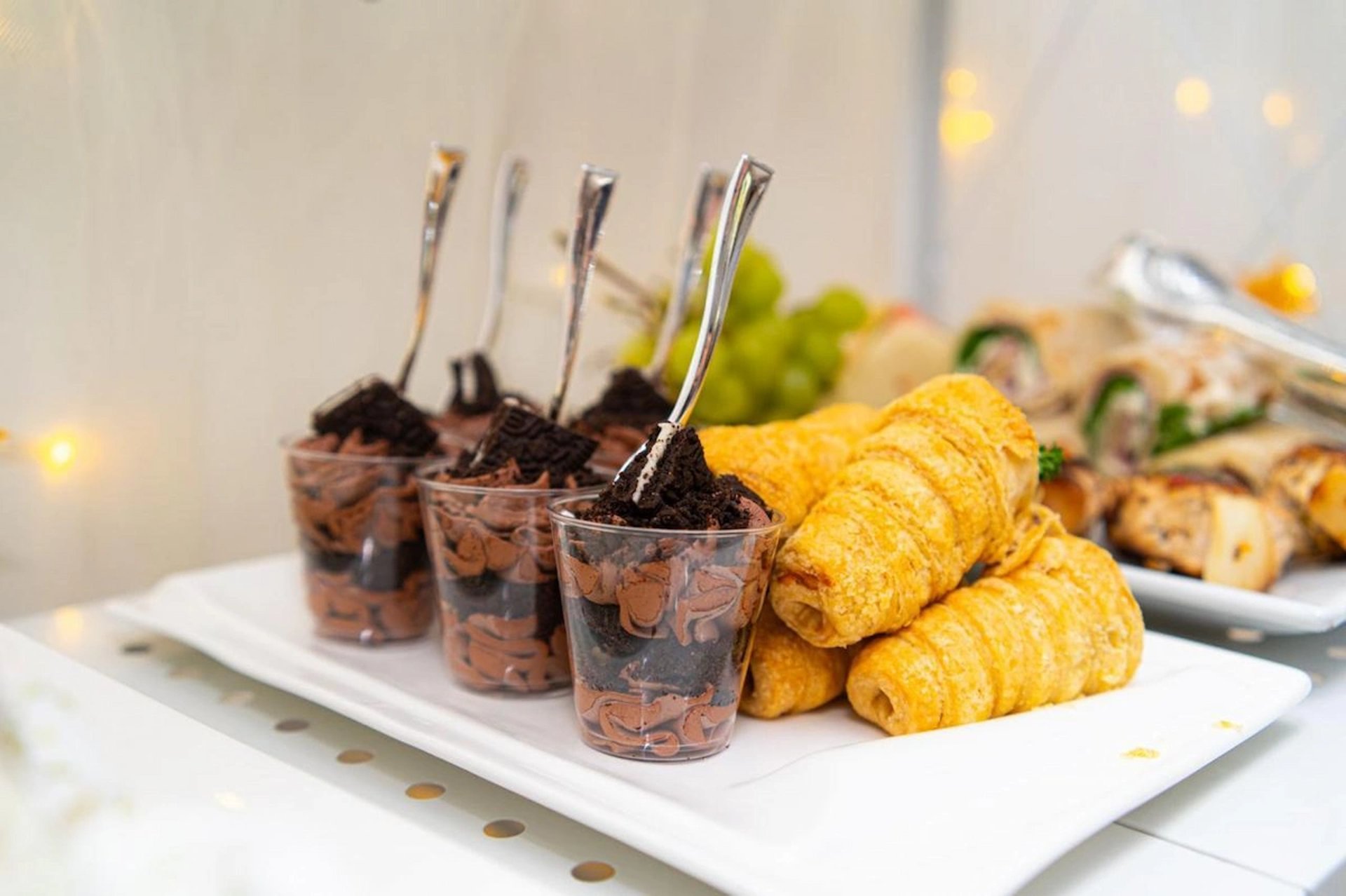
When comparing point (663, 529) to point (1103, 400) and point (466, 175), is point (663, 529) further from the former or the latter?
point (1103, 400)

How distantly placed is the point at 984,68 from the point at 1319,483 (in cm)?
182

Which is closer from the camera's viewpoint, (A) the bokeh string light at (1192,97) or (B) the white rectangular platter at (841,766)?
(B) the white rectangular platter at (841,766)

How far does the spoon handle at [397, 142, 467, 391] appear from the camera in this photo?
4.58ft

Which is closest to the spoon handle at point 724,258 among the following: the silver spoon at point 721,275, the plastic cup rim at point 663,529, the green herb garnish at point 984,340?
the silver spoon at point 721,275

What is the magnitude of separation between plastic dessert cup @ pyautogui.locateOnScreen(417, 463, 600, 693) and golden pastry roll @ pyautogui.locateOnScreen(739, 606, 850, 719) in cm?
20

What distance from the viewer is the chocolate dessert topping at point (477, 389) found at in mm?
1521

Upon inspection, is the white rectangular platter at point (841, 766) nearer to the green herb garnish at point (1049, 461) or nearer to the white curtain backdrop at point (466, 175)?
the green herb garnish at point (1049, 461)

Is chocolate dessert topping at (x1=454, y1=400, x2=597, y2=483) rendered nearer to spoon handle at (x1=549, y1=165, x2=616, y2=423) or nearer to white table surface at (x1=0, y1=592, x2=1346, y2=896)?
spoon handle at (x1=549, y1=165, x2=616, y2=423)

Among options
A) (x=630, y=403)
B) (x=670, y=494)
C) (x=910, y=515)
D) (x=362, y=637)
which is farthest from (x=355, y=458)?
(x=910, y=515)

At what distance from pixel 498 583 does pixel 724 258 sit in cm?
40

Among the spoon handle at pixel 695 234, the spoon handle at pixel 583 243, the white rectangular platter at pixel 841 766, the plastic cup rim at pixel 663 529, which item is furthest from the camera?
the spoon handle at pixel 695 234

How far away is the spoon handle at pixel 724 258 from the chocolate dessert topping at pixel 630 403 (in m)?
0.33

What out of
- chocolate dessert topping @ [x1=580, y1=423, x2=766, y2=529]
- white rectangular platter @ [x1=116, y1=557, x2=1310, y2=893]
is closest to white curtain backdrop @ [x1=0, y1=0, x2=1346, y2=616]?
white rectangular platter @ [x1=116, y1=557, x2=1310, y2=893]

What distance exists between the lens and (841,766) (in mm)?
954
